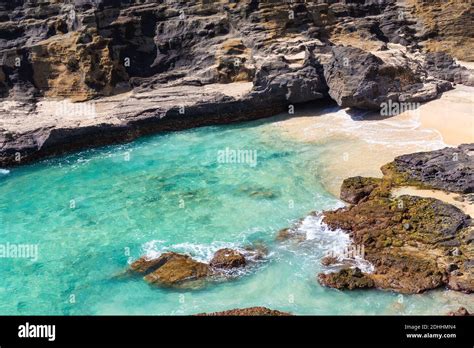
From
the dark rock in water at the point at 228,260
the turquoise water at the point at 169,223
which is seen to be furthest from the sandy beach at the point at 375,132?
the dark rock in water at the point at 228,260

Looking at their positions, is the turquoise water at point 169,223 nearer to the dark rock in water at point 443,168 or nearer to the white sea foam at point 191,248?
the white sea foam at point 191,248

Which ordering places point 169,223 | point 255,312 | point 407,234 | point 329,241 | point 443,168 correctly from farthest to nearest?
point 443,168
point 169,223
point 329,241
point 407,234
point 255,312

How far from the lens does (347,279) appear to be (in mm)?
15641

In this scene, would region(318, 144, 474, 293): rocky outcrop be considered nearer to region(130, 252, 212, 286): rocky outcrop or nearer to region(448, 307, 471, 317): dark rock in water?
region(448, 307, 471, 317): dark rock in water

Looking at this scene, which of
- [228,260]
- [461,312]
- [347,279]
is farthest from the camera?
[228,260]

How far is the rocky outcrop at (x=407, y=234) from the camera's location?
1544cm

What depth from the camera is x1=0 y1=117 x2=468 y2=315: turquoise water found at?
51.7ft

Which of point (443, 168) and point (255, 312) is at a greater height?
point (443, 168)

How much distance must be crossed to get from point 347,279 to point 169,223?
327 inches

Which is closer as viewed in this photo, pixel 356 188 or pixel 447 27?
pixel 356 188

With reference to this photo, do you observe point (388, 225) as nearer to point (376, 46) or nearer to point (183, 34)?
point (376, 46)

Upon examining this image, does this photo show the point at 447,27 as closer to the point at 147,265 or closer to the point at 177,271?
the point at 177,271

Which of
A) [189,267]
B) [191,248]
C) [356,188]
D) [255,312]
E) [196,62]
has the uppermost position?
[196,62]

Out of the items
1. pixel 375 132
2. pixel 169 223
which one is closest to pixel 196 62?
pixel 375 132
